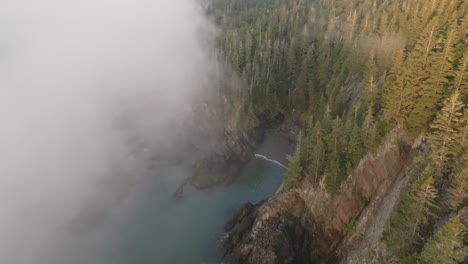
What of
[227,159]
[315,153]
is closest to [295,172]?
[315,153]

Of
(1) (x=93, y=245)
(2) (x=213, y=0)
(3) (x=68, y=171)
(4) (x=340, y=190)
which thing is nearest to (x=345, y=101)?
(4) (x=340, y=190)

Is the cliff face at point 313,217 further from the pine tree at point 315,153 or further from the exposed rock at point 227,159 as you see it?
the exposed rock at point 227,159

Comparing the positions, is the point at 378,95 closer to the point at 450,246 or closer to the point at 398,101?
the point at 398,101

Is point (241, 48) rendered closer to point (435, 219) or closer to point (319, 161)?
point (319, 161)

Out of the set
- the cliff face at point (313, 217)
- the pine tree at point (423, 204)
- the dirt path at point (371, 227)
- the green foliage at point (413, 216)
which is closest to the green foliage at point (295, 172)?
the cliff face at point (313, 217)

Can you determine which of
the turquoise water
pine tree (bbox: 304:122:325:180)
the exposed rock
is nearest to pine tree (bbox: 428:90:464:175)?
pine tree (bbox: 304:122:325:180)

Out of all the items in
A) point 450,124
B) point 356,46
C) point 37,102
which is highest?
point 450,124
